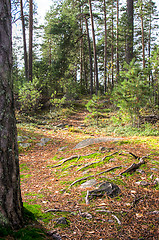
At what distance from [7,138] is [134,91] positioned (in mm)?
7167

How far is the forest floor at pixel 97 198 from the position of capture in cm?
214

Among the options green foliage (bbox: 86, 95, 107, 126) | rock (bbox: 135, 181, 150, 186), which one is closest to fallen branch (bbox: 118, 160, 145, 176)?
rock (bbox: 135, 181, 150, 186)

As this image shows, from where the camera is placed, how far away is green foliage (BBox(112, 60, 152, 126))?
7993 mm

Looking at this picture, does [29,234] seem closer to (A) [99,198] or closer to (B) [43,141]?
(A) [99,198]

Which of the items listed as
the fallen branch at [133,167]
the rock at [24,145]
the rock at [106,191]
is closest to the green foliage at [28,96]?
the rock at [24,145]

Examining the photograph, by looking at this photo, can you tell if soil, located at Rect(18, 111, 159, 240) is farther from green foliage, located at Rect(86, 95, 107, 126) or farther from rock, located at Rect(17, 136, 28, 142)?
green foliage, located at Rect(86, 95, 107, 126)

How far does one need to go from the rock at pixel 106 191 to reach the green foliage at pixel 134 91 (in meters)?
5.65

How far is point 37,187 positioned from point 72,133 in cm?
542

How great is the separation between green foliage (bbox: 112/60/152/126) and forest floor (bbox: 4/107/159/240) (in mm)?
3147

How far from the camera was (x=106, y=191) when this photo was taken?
2982mm

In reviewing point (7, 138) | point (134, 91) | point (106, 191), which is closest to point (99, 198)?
point (106, 191)

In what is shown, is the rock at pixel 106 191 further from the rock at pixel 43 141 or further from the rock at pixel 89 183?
the rock at pixel 43 141

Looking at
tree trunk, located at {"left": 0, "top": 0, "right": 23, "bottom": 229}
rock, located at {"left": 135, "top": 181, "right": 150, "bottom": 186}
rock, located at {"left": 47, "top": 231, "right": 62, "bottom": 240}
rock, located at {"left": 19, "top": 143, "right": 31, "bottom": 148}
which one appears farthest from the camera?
rock, located at {"left": 19, "top": 143, "right": 31, "bottom": 148}

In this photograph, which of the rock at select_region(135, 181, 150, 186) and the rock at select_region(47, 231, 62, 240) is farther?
the rock at select_region(135, 181, 150, 186)
